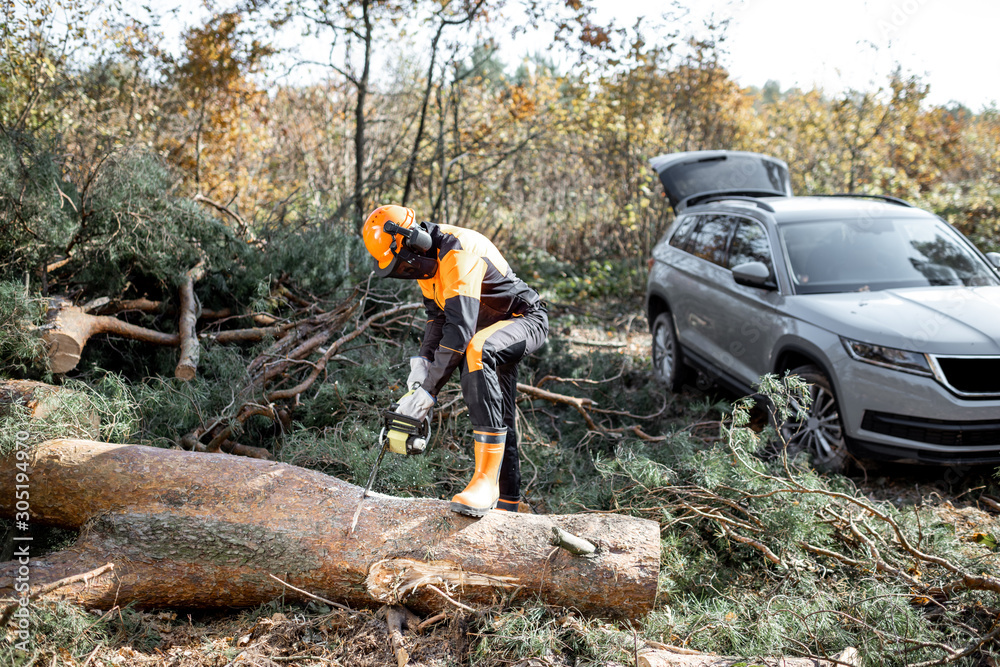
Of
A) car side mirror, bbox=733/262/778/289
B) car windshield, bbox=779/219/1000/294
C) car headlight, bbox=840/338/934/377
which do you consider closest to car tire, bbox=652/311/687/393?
car side mirror, bbox=733/262/778/289

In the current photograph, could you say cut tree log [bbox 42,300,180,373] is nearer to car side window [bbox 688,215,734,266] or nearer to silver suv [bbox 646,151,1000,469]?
silver suv [bbox 646,151,1000,469]

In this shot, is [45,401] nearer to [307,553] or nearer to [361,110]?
[307,553]

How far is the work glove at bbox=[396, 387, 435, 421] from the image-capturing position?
3.05 m

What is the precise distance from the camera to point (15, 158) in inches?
177

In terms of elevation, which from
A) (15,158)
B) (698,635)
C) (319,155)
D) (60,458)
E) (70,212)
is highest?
(319,155)

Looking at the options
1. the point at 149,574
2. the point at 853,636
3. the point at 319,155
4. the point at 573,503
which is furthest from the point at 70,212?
the point at 319,155

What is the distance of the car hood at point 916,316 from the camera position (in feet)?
12.6

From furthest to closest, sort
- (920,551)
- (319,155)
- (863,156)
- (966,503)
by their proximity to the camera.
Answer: (319,155)
(863,156)
(966,503)
(920,551)

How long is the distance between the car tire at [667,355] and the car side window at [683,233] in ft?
2.26

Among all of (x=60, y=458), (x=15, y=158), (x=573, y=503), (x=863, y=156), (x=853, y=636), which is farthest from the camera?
(x=863, y=156)

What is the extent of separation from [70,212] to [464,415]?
3432 mm

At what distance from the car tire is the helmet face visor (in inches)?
140

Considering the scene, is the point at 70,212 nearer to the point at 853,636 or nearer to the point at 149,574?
the point at 149,574

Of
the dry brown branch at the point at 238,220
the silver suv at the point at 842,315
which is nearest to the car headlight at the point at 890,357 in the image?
the silver suv at the point at 842,315
